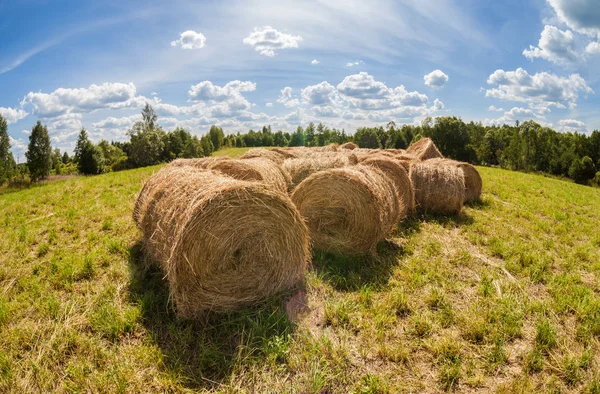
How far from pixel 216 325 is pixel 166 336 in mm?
623

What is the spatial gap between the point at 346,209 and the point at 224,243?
2924 mm

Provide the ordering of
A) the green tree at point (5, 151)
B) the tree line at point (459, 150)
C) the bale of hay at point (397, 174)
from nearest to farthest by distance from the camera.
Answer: the bale of hay at point (397, 174)
the tree line at point (459, 150)
the green tree at point (5, 151)

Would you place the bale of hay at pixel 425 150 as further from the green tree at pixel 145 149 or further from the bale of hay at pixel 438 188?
the green tree at pixel 145 149

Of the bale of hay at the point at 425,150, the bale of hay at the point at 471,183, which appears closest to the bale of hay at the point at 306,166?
the bale of hay at the point at 471,183

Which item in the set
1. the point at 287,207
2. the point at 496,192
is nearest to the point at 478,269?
the point at 287,207

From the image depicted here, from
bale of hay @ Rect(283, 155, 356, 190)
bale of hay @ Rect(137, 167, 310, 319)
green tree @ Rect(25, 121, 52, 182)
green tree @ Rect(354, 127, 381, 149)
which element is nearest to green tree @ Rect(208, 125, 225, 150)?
green tree @ Rect(354, 127, 381, 149)

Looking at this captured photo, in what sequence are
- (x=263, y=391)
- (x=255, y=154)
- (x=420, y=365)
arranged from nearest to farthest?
(x=263, y=391) → (x=420, y=365) → (x=255, y=154)

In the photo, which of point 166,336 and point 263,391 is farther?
point 166,336

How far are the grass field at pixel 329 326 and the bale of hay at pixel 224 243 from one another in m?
0.32

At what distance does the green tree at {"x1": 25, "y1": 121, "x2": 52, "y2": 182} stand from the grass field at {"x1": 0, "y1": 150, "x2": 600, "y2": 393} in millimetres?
57881

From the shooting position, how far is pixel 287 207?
475 centimetres

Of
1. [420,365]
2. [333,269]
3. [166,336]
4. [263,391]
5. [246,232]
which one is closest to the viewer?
[263,391]

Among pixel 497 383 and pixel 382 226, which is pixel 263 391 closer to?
pixel 497 383

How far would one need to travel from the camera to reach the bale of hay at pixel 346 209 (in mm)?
6250
